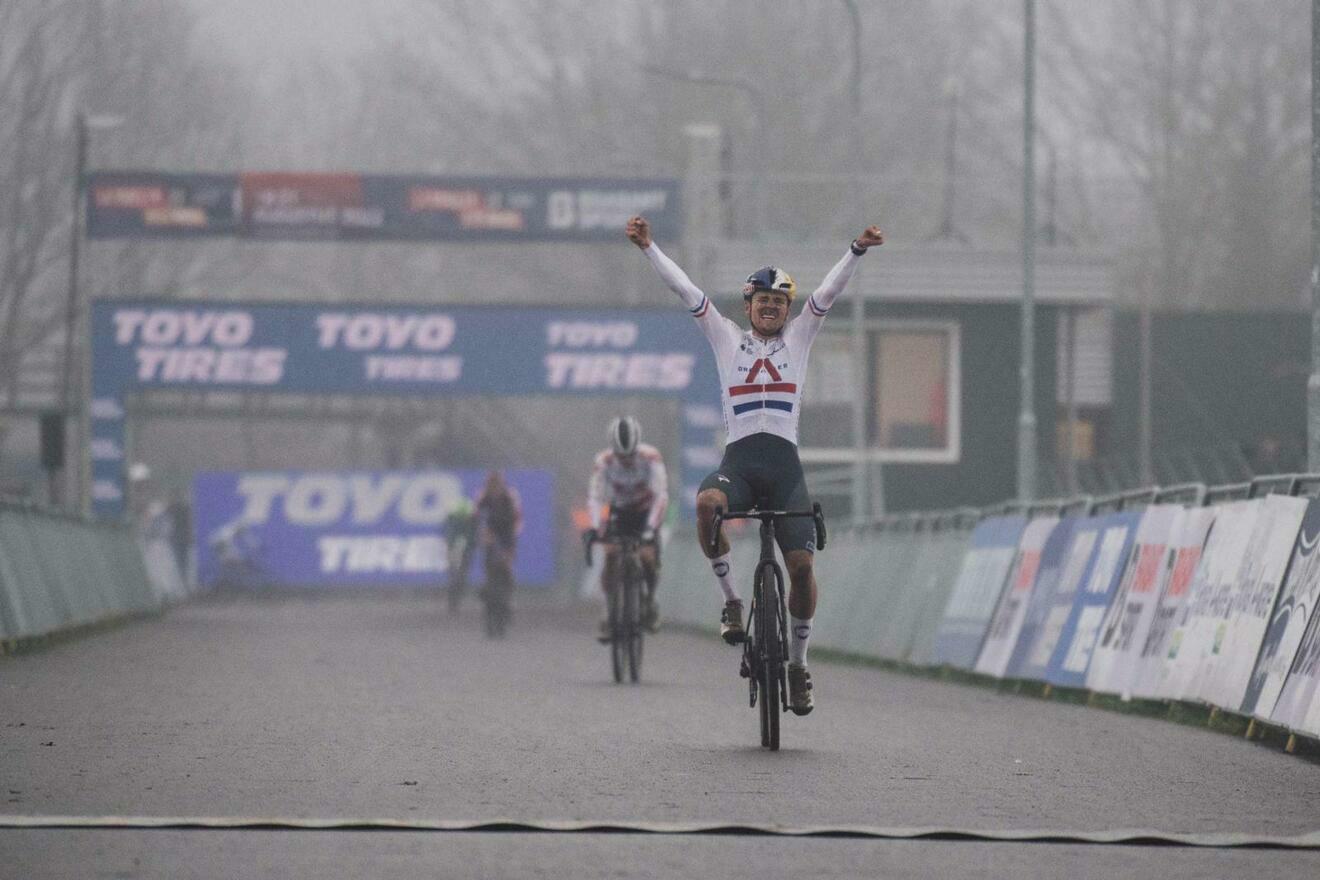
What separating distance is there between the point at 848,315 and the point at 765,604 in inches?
1317

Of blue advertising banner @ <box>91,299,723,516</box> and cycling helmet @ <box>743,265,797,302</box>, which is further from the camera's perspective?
blue advertising banner @ <box>91,299,723,516</box>

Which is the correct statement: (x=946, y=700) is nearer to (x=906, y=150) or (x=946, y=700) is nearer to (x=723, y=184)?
(x=723, y=184)

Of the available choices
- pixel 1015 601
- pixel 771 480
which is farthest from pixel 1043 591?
pixel 771 480

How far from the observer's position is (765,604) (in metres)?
11.8

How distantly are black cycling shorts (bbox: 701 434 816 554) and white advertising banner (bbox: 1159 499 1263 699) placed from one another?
2991 mm

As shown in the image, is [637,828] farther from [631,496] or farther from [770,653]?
[631,496]

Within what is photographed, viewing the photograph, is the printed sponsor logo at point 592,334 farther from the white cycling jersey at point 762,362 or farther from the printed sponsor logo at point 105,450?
the white cycling jersey at point 762,362

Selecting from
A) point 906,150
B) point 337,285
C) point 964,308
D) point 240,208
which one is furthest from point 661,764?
point 337,285

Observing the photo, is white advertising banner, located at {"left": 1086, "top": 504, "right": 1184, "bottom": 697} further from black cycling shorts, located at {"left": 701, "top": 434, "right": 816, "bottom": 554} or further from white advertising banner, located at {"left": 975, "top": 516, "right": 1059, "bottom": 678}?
black cycling shorts, located at {"left": 701, "top": 434, "right": 816, "bottom": 554}

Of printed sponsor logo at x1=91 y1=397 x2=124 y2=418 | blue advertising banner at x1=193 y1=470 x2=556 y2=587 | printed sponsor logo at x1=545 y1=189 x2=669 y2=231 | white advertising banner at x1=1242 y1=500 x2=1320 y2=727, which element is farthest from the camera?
blue advertising banner at x1=193 y1=470 x2=556 y2=587

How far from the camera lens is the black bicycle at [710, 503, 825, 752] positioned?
1172 cm

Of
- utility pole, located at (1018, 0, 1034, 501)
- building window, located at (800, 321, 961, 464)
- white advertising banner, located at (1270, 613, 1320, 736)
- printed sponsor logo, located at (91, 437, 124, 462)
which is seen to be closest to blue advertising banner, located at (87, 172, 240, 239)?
printed sponsor logo, located at (91, 437, 124, 462)

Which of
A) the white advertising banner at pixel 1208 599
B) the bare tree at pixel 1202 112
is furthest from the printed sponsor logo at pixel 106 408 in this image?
the white advertising banner at pixel 1208 599

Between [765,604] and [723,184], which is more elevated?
[723,184]
